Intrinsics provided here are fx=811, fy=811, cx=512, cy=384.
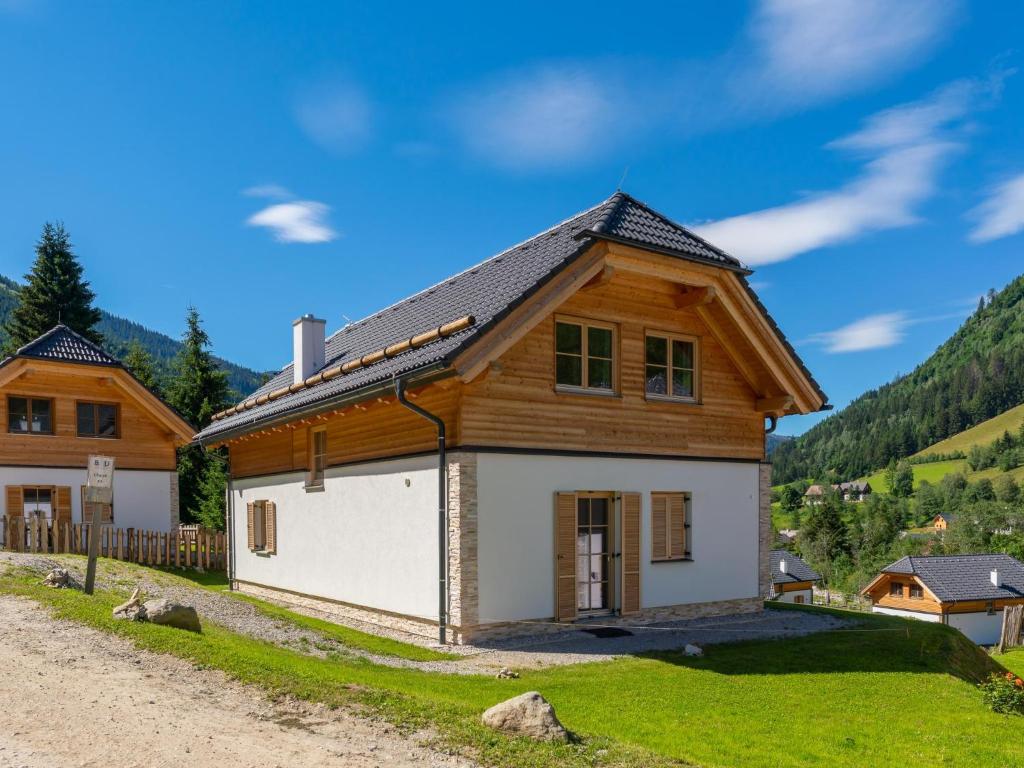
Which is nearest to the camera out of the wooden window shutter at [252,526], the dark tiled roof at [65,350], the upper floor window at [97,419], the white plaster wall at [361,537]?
the white plaster wall at [361,537]

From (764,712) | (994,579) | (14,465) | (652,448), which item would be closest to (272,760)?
(764,712)

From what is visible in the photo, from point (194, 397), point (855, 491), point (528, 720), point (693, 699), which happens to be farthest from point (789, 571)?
point (855, 491)

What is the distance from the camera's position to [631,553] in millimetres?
14078

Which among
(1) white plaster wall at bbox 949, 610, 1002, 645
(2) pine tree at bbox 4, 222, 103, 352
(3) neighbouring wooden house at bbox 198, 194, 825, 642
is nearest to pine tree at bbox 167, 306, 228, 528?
(2) pine tree at bbox 4, 222, 103, 352

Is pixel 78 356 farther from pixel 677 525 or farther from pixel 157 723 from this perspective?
pixel 157 723

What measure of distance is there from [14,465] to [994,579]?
5711 cm

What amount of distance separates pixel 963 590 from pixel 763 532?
4637 centimetres

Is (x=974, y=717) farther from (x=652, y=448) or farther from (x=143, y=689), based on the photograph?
(x=143, y=689)

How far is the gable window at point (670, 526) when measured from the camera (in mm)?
14641

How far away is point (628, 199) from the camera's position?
15125 mm

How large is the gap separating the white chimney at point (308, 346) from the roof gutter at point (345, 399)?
1.95 m

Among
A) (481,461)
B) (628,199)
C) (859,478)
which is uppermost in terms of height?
(628,199)

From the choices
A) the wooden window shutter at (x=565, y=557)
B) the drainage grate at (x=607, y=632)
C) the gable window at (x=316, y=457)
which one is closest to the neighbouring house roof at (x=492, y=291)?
the gable window at (x=316, y=457)

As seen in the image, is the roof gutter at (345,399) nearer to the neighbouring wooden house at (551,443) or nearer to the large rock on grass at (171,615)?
the neighbouring wooden house at (551,443)
